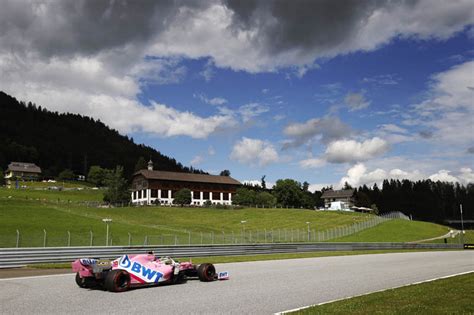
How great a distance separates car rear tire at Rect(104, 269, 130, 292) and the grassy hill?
2708 cm

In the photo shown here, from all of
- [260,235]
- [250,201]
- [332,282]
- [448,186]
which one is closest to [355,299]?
[332,282]

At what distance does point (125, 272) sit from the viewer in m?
13.3

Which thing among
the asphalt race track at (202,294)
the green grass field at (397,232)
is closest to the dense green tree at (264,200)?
the green grass field at (397,232)

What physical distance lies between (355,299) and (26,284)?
10519 mm

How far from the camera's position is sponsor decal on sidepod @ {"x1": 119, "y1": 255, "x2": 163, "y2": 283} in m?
13.8

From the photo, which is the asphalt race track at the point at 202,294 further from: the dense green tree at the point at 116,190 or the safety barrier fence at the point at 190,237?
the dense green tree at the point at 116,190

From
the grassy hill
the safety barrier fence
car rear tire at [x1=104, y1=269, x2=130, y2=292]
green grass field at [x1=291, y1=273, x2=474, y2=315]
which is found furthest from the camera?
the grassy hill

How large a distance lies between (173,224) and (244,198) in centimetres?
5123

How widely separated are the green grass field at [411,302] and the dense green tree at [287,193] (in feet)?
400

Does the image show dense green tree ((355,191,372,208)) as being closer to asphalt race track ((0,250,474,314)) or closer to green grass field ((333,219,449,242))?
green grass field ((333,219,449,242))

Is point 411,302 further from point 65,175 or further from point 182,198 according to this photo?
point 65,175

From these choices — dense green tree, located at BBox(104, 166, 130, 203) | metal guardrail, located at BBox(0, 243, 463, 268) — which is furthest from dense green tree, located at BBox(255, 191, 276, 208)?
metal guardrail, located at BBox(0, 243, 463, 268)

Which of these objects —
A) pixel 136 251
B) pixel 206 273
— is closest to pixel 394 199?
pixel 136 251

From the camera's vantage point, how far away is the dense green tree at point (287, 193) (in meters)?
135
